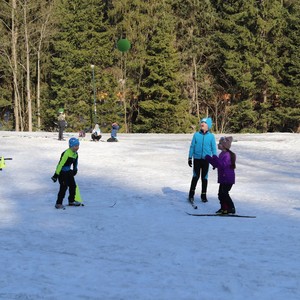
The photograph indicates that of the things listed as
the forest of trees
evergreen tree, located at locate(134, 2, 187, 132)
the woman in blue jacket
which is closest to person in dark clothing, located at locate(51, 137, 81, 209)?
the woman in blue jacket

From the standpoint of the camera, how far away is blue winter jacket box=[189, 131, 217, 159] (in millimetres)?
9039

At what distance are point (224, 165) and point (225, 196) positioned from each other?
2.00ft

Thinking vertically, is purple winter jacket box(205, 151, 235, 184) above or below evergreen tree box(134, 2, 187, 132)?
below

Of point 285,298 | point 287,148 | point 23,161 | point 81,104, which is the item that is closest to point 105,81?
point 81,104

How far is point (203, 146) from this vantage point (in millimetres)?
9031

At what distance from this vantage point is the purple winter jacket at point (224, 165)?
813cm

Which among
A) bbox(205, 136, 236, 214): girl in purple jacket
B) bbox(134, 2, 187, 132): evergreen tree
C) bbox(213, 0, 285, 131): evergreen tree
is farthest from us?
bbox(213, 0, 285, 131): evergreen tree

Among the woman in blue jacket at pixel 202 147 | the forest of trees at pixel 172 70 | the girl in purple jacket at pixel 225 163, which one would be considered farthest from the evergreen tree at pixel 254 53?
the girl in purple jacket at pixel 225 163

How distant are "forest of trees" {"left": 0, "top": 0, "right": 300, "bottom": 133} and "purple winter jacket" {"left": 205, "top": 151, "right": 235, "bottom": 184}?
34.1m

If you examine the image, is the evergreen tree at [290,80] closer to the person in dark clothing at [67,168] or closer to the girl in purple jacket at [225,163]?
the girl in purple jacket at [225,163]

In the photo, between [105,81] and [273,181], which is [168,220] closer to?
[273,181]

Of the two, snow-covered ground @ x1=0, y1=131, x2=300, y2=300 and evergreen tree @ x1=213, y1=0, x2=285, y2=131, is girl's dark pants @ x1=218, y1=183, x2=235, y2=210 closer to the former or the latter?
snow-covered ground @ x1=0, y1=131, x2=300, y2=300

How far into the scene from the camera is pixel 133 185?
11492mm

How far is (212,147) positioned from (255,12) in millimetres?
40167
